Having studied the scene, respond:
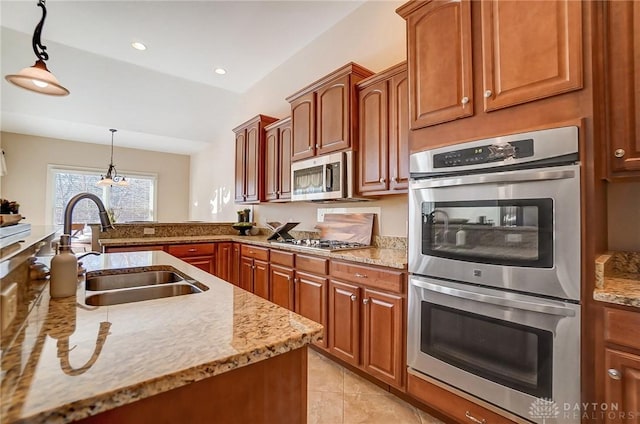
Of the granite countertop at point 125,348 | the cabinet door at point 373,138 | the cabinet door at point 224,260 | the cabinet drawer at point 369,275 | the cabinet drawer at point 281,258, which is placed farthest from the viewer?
the cabinet door at point 224,260

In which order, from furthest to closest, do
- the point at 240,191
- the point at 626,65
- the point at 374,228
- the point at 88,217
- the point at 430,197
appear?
the point at 88,217, the point at 240,191, the point at 374,228, the point at 430,197, the point at 626,65

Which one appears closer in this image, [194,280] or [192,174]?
[194,280]

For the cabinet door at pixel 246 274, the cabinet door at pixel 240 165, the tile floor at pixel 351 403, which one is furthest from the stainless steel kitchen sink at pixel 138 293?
the cabinet door at pixel 240 165

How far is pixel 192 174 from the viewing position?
786cm

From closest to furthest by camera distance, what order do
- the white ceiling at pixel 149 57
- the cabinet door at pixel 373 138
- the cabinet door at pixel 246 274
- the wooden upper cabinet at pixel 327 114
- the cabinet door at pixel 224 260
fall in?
the cabinet door at pixel 373 138 → the wooden upper cabinet at pixel 327 114 → the white ceiling at pixel 149 57 → the cabinet door at pixel 246 274 → the cabinet door at pixel 224 260

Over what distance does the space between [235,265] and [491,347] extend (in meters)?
3.11

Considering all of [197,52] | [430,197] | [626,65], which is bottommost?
[430,197]

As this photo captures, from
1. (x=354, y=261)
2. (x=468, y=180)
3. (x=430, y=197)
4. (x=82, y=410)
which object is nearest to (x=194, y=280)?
(x=82, y=410)

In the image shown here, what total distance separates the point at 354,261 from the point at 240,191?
2.79 meters

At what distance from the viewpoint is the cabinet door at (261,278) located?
3203 millimetres

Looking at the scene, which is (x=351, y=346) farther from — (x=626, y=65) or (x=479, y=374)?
(x=626, y=65)

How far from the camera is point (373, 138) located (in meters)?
2.49

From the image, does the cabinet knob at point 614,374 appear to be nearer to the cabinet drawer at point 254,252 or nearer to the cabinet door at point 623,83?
the cabinet door at point 623,83

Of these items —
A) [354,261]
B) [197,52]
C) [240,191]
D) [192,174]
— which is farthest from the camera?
[192,174]
